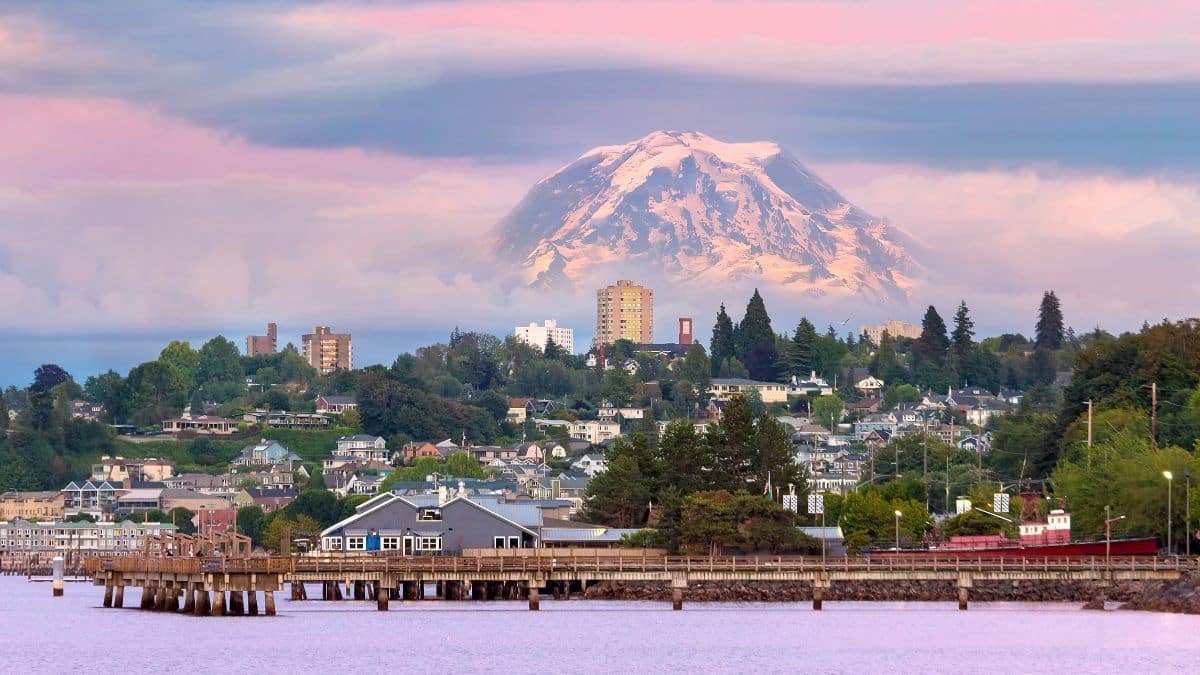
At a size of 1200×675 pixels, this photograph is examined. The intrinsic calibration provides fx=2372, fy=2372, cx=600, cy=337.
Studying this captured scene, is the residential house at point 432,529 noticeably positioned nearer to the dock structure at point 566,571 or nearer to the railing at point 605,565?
the dock structure at point 566,571

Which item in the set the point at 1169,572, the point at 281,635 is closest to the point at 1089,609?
the point at 1169,572

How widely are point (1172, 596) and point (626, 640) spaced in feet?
96.6

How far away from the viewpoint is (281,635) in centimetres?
10400

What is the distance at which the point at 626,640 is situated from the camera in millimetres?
101938

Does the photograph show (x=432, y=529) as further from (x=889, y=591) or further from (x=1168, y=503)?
(x=1168, y=503)

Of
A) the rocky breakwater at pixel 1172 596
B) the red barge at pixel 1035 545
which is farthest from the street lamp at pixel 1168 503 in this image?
the rocky breakwater at pixel 1172 596

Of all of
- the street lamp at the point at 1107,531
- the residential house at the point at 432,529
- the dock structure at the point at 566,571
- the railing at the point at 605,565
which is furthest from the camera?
the residential house at the point at 432,529

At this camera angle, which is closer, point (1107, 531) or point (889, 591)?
point (1107, 531)

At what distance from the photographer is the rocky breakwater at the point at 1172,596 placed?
372 feet

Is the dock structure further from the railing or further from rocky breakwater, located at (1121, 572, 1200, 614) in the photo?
rocky breakwater, located at (1121, 572, 1200, 614)

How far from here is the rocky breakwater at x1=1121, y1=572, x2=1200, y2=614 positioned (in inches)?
4461

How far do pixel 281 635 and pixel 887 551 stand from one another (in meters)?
45.3

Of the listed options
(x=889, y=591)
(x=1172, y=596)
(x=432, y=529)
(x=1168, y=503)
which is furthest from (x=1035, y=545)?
(x=432, y=529)

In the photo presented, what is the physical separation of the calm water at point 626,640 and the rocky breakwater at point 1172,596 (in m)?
1.81
